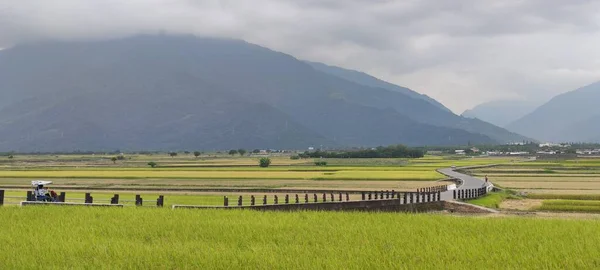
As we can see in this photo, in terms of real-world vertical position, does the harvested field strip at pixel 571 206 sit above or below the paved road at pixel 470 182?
below

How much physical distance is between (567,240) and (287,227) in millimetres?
6229

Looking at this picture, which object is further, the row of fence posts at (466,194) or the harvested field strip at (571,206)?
the row of fence posts at (466,194)

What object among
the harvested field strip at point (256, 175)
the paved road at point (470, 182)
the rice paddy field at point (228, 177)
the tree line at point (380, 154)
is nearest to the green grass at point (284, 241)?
the rice paddy field at point (228, 177)

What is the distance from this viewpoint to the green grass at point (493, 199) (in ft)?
102

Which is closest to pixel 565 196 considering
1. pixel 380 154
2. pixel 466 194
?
pixel 466 194

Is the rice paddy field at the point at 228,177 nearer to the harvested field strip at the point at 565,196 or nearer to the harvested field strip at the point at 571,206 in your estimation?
the harvested field strip at the point at 565,196

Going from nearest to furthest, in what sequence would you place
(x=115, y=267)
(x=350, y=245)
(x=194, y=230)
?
1. (x=115, y=267)
2. (x=350, y=245)
3. (x=194, y=230)

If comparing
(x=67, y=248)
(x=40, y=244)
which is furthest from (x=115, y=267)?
(x=40, y=244)

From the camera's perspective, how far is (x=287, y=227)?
1402cm

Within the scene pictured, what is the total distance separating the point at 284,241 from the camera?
40.2 feet

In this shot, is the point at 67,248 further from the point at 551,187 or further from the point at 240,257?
the point at 551,187

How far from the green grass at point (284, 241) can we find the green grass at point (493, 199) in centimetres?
1571

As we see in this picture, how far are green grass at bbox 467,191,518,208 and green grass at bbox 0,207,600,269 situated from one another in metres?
15.7

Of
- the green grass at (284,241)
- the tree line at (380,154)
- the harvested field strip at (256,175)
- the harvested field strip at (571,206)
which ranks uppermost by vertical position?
the tree line at (380,154)
